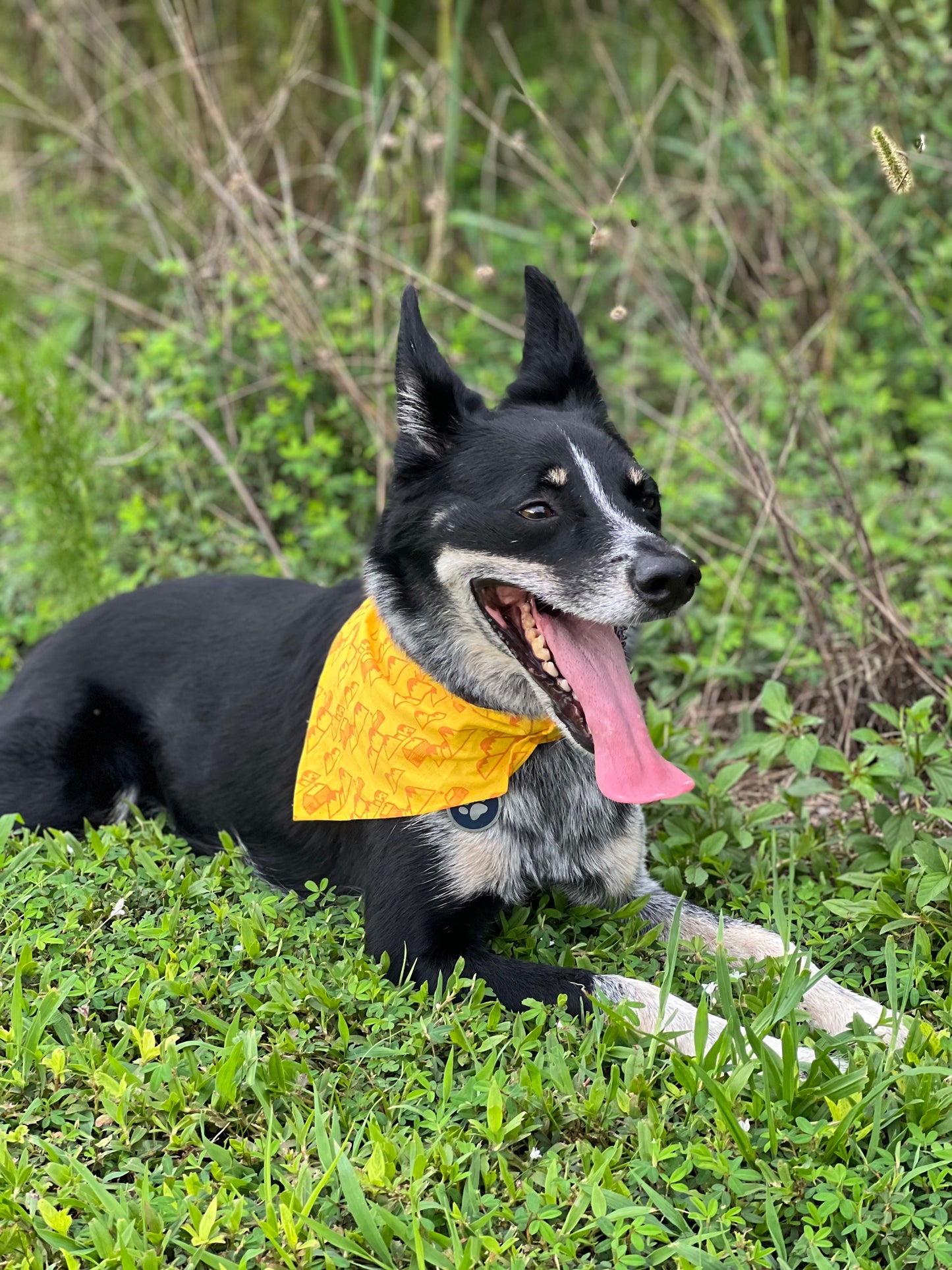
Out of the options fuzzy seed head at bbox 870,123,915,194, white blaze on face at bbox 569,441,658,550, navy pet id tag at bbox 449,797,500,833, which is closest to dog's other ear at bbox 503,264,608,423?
white blaze on face at bbox 569,441,658,550

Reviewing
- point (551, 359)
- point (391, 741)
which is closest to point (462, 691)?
point (391, 741)

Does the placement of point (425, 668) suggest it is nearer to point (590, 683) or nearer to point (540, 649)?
point (540, 649)

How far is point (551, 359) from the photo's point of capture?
11.9 ft

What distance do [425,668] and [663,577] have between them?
83 centimetres

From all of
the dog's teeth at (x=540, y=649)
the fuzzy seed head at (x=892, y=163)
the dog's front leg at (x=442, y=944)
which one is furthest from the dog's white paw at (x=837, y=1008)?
the fuzzy seed head at (x=892, y=163)

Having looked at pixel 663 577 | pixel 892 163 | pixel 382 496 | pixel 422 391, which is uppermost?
pixel 892 163

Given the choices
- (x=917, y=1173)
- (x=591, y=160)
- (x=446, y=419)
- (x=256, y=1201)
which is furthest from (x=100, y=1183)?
(x=591, y=160)

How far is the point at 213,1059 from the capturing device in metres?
2.83

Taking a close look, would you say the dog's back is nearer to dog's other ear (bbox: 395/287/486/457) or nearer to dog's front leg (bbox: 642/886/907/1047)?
dog's other ear (bbox: 395/287/486/457)

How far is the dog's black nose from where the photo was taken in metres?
2.89

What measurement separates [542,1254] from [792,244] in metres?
6.06

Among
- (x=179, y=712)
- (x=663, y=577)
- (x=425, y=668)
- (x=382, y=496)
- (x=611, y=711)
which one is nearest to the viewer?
(x=663, y=577)

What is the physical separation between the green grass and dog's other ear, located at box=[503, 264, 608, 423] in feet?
4.26

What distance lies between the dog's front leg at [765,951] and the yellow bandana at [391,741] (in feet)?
1.97
